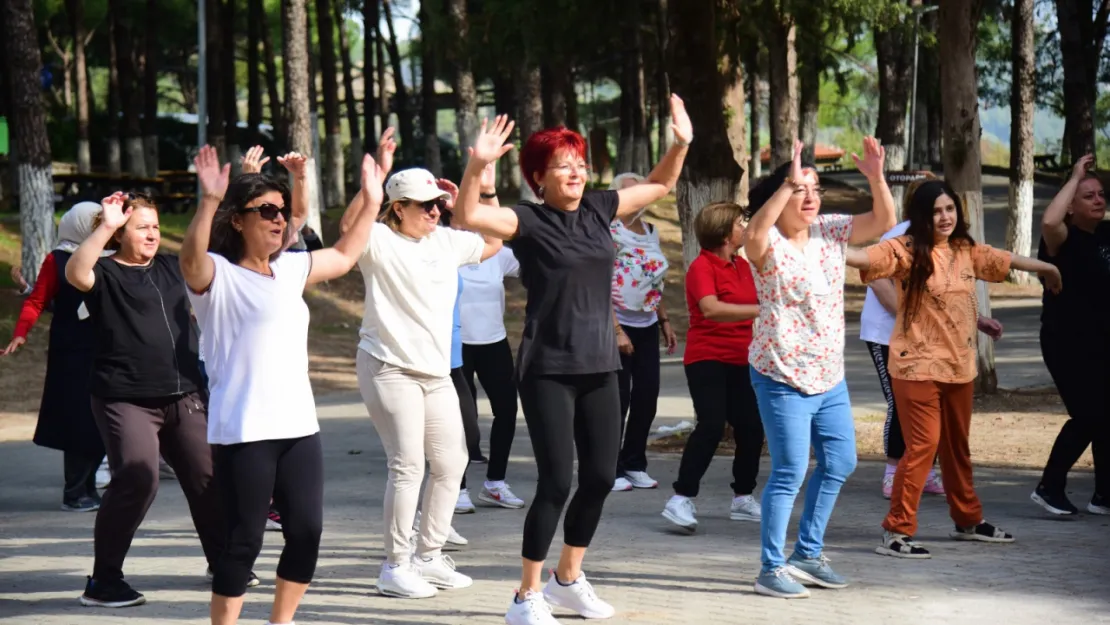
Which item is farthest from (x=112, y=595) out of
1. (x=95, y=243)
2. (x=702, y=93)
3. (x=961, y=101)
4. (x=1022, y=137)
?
(x=1022, y=137)

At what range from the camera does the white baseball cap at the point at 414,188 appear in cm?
640

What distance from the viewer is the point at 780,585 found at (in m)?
6.07

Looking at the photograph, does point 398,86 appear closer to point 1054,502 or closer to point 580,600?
point 1054,502

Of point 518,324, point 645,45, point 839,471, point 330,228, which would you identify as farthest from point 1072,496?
point 645,45

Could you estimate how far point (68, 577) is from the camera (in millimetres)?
6902

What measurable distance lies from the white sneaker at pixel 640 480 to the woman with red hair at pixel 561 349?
125 inches

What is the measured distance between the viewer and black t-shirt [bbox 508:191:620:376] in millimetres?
5664

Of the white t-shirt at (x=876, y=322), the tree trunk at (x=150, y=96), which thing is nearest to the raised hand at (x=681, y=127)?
the white t-shirt at (x=876, y=322)

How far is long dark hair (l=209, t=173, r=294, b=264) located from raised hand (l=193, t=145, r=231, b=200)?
0.23 metres

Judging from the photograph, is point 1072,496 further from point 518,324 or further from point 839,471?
point 518,324

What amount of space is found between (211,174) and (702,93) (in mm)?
6657

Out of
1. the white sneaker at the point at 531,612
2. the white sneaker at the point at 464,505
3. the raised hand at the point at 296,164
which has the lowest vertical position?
the white sneaker at the point at 464,505

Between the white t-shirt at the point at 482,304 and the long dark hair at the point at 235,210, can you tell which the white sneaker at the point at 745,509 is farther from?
the long dark hair at the point at 235,210

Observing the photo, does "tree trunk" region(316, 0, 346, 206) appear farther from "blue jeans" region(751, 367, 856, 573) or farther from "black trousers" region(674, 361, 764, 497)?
"blue jeans" region(751, 367, 856, 573)
